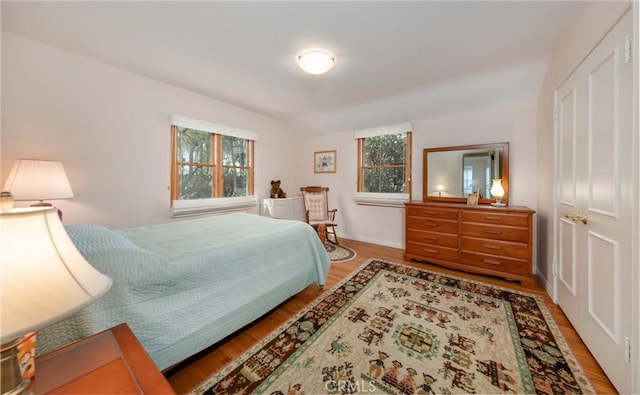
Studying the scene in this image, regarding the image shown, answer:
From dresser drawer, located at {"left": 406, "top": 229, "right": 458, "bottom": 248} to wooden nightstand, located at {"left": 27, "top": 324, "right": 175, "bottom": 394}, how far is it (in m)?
3.17

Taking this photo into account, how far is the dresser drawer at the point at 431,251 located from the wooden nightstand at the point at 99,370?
10.4ft

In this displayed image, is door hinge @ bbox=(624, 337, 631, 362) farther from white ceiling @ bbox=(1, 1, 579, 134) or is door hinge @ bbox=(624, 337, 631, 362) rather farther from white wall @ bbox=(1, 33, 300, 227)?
white wall @ bbox=(1, 33, 300, 227)

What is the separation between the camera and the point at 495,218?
2.72 m

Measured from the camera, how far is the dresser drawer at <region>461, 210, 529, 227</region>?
257cm

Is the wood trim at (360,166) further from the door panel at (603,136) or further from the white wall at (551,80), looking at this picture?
the door panel at (603,136)

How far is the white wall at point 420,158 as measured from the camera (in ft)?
9.68

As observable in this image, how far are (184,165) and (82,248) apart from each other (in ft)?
7.66

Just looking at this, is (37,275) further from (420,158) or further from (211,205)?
(420,158)

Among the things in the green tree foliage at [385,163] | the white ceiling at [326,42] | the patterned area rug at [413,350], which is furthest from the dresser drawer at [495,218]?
the white ceiling at [326,42]

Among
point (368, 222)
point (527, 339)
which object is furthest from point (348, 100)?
point (527, 339)

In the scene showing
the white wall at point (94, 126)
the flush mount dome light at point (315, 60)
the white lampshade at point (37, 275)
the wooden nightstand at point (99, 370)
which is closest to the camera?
the white lampshade at point (37, 275)

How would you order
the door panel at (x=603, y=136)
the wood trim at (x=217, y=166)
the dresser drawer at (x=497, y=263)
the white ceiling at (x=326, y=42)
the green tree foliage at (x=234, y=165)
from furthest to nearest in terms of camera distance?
the green tree foliage at (x=234, y=165) < the wood trim at (x=217, y=166) < the dresser drawer at (x=497, y=263) < the white ceiling at (x=326, y=42) < the door panel at (x=603, y=136)

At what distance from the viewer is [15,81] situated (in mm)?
2027

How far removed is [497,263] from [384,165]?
7.20 ft
